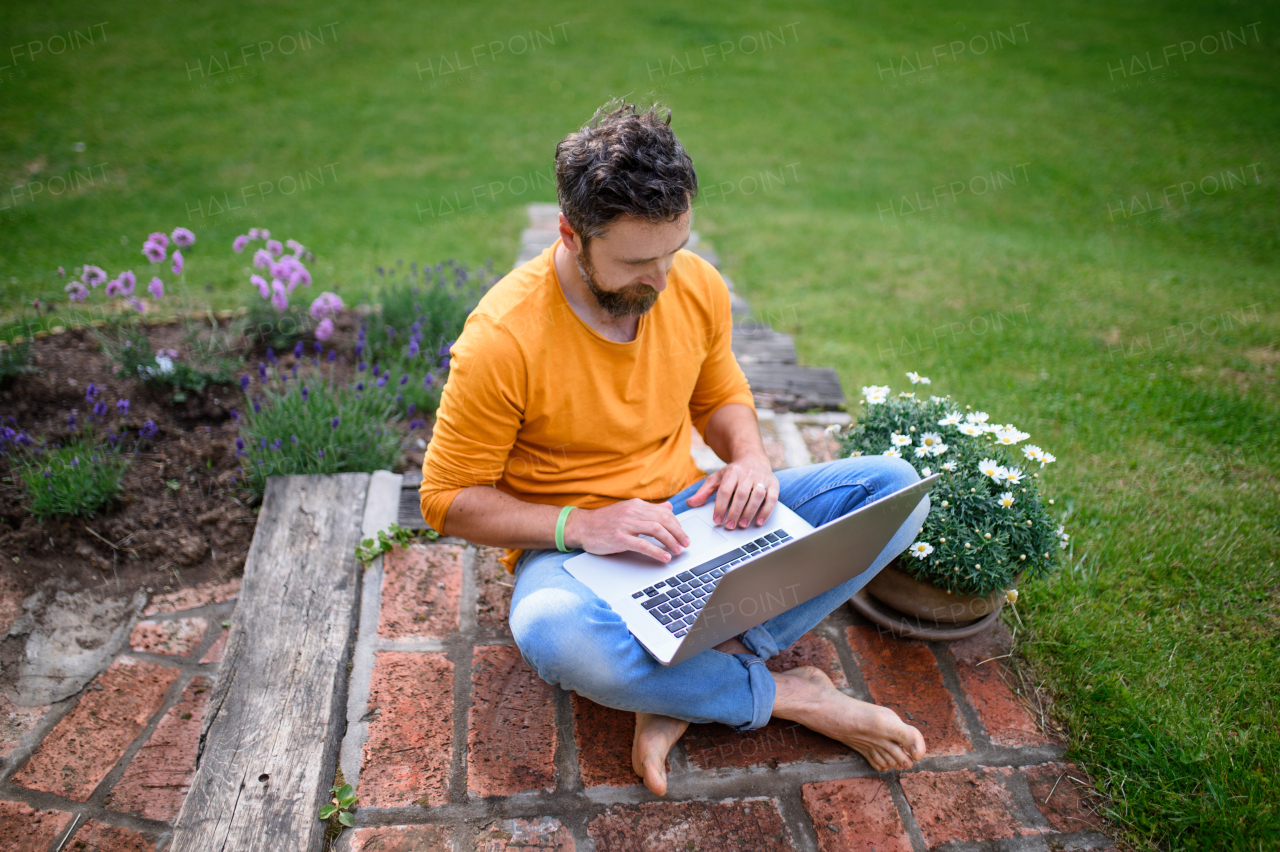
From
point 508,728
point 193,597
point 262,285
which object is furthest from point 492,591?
point 262,285

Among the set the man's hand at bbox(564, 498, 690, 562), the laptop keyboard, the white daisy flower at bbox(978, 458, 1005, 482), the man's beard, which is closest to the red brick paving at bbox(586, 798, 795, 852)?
the laptop keyboard

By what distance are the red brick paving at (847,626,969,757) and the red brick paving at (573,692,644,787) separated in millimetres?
663

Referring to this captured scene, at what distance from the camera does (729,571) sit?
1.22m

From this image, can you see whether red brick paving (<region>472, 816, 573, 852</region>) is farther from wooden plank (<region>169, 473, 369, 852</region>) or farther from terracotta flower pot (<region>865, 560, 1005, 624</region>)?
terracotta flower pot (<region>865, 560, 1005, 624</region>)

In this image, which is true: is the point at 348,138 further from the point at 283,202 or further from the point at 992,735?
the point at 992,735

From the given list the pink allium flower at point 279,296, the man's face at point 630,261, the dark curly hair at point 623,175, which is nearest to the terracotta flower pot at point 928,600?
the man's face at point 630,261

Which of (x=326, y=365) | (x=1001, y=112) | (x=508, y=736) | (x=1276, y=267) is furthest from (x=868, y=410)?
(x=1001, y=112)

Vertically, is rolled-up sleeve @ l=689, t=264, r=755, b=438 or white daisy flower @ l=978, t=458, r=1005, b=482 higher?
rolled-up sleeve @ l=689, t=264, r=755, b=438

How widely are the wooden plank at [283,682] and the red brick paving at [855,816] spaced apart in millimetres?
1068

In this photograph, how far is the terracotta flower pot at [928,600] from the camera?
1.91 metres

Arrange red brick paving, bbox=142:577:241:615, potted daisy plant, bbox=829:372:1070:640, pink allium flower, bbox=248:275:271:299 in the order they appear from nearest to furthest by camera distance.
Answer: potted daisy plant, bbox=829:372:1070:640 < red brick paving, bbox=142:577:241:615 < pink allium flower, bbox=248:275:271:299

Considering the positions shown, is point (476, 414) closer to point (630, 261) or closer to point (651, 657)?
point (630, 261)

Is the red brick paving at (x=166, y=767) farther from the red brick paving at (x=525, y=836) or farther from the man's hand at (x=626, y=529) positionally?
the man's hand at (x=626, y=529)

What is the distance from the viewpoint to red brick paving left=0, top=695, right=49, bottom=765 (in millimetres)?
1843
